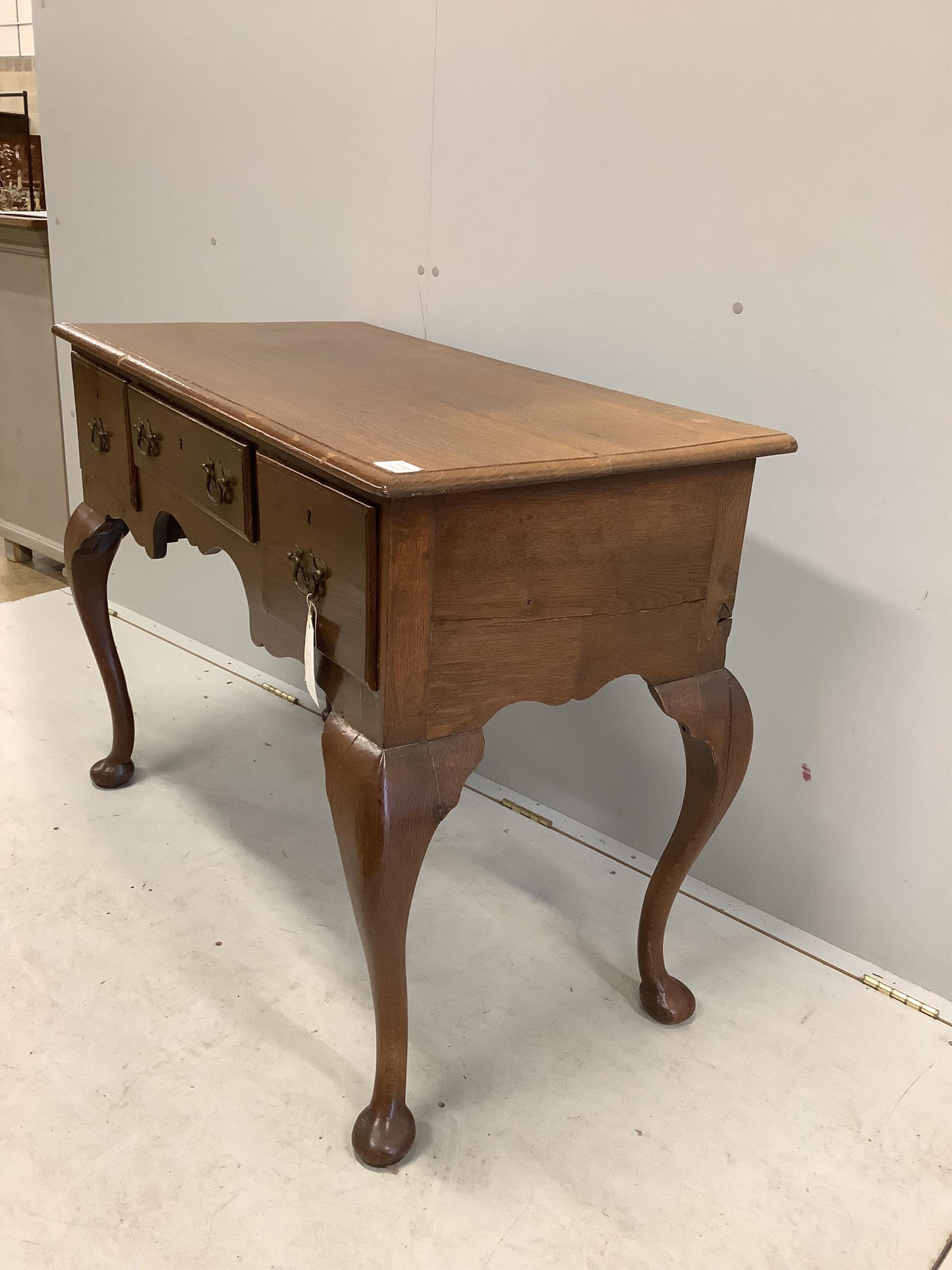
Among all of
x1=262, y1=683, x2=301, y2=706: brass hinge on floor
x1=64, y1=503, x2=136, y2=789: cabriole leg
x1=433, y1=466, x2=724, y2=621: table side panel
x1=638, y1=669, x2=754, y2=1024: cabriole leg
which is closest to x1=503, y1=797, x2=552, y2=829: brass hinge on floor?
x1=638, y1=669, x2=754, y2=1024: cabriole leg

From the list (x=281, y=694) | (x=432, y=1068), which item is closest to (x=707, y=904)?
(x=432, y=1068)

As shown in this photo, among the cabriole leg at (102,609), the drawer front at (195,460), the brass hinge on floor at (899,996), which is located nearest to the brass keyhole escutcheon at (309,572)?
the drawer front at (195,460)

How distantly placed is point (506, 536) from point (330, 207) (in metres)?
1.15

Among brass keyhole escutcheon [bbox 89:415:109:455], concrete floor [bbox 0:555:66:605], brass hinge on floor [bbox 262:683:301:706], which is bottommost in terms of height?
concrete floor [bbox 0:555:66:605]

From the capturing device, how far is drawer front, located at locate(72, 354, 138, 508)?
1524 millimetres

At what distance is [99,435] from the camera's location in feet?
5.29

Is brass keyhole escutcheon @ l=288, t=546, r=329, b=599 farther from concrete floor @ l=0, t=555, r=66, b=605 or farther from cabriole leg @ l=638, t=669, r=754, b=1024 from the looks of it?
concrete floor @ l=0, t=555, r=66, b=605

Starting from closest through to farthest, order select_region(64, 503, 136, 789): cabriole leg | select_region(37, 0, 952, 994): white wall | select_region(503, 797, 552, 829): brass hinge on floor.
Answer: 1. select_region(37, 0, 952, 994): white wall
2. select_region(64, 503, 136, 789): cabriole leg
3. select_region(503, 797, 552, 829): brass hinge on floor

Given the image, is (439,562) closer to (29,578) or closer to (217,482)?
(217,482)

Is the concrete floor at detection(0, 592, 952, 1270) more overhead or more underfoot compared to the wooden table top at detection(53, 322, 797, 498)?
more underfoot

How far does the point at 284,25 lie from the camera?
1.91 meters

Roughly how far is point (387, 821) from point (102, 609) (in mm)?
955

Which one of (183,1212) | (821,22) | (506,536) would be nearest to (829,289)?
(821,22)

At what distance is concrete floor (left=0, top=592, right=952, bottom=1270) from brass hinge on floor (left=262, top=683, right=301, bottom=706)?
1.18 ft
